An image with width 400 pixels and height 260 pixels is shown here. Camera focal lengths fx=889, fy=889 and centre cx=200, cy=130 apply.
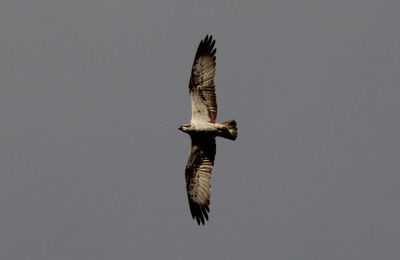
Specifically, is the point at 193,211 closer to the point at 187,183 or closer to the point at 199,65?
the point at 187,183

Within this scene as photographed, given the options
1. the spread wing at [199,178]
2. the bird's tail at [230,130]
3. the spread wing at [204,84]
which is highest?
the spread wing at [204,84]

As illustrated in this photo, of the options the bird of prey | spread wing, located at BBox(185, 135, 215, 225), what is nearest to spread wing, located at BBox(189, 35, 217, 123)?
the bird of prey

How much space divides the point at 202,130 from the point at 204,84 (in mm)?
1251

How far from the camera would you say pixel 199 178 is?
80.1 ft

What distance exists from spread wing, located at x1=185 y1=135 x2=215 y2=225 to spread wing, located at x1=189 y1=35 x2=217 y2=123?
34.3 inches

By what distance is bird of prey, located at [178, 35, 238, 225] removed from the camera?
23453 millimetres

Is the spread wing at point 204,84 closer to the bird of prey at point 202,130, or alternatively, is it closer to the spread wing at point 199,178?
the bird of prey at point 202,130

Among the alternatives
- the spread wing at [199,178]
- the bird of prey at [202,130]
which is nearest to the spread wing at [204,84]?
the bird of prey at [202,130]

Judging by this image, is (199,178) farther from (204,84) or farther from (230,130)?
(204,84)

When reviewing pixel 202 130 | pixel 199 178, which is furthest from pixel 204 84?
pixel 199 178

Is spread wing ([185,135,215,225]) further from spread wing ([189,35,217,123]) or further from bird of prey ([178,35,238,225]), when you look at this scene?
spread wing ([189,35,217,123])

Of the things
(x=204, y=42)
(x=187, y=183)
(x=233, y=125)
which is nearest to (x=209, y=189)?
(x=187, y=183)

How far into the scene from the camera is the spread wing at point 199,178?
24.1m

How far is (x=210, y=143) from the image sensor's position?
23.9 metres
